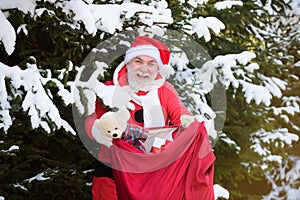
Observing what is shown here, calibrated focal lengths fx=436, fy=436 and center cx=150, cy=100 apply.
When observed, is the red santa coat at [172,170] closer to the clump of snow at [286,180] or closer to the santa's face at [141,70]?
the santa's face at [141,70]

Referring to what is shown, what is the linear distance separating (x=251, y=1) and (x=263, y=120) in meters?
1.46

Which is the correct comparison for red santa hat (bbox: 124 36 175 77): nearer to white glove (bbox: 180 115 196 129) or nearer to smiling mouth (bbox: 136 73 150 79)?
smiling mouth (bbox: 136 73 150 79)

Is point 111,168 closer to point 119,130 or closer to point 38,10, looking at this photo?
point 119,130

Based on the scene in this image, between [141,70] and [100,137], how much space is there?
0.40 metres

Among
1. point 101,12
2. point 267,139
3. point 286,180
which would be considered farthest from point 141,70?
point 286,180

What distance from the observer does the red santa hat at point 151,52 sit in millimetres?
2266

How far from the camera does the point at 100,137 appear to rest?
2.16 m

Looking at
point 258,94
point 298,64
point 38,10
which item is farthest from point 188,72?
point 298,64

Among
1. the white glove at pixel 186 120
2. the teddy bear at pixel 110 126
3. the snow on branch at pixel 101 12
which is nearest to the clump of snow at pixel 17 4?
the snow on branch at pixel 101 12

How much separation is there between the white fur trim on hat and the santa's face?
0.06 feet

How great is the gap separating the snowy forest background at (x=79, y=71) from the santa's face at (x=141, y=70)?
0.20 metres

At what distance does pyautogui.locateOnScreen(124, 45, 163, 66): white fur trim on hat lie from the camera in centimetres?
226

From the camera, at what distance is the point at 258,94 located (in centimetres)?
386

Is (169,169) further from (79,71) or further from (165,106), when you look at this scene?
(79,71)
